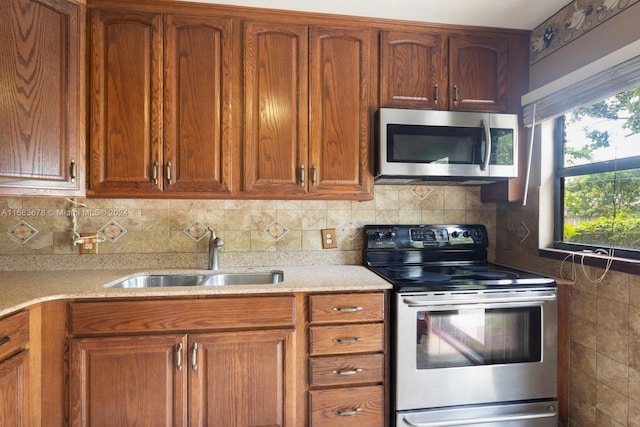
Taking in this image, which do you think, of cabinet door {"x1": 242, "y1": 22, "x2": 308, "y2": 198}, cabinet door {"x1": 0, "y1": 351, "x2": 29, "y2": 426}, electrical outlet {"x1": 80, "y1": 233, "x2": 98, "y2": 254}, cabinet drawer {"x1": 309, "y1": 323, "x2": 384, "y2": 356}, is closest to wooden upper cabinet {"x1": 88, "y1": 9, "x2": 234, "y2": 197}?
cabinet door {"x1": 242, "y1": 22, "x2": 308, "y2": 198}

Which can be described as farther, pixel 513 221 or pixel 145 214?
pixel 513 221

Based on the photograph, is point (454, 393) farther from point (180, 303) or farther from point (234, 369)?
point (180, 303)

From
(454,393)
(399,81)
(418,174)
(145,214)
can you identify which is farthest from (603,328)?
(145,214)

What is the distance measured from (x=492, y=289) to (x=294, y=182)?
Result: 1.12m

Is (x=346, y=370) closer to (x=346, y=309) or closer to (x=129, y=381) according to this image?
(x=346, y=309)

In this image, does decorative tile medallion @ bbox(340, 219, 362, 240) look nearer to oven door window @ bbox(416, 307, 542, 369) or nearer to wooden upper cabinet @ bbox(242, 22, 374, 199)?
wooden upper cabinet @ bbox(242, 22, 374, 199)

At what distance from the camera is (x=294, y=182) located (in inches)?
71.7

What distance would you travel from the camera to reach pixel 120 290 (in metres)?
1.47

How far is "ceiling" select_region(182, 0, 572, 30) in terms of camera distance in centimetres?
173

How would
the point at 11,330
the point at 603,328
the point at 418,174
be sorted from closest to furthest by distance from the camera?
the point at 11,330 < the point at 603,328 < the point at 418,174

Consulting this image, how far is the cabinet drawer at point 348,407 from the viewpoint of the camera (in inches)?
62.3

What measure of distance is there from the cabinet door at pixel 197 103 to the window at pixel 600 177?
6.00 ft

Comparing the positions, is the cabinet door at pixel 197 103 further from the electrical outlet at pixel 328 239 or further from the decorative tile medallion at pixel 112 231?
the electrical outlet at pixel 328 239

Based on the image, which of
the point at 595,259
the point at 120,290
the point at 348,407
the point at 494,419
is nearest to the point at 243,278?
the point at 120,290
